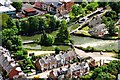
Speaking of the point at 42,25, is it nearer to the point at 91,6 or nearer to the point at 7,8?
the point at 7,8

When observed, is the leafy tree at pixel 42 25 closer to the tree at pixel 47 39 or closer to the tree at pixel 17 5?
the tree at pixel 47 39

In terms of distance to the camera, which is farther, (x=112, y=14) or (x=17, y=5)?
(x=17, y=5)

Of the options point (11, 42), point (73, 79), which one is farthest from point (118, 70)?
point (11, 42)

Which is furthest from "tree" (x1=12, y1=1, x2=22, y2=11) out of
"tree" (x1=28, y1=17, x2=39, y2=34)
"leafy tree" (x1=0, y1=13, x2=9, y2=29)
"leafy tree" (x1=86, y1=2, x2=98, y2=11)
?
"leafy tree" (x1=86, y1=2, x2=98, y2=11)

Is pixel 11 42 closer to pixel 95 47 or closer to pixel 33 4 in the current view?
pixel 95 47

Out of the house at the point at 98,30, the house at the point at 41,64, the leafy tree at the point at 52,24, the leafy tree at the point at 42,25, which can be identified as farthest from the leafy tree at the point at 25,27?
the house at the point at 41,64

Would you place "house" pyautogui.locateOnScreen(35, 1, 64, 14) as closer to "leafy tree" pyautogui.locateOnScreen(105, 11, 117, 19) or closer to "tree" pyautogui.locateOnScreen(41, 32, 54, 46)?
"leafy tree" pyautogui.locateOnScreen(105, 11, 117, 19)

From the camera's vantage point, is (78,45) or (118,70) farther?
(78,45)

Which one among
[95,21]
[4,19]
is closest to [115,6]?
[95,21]
